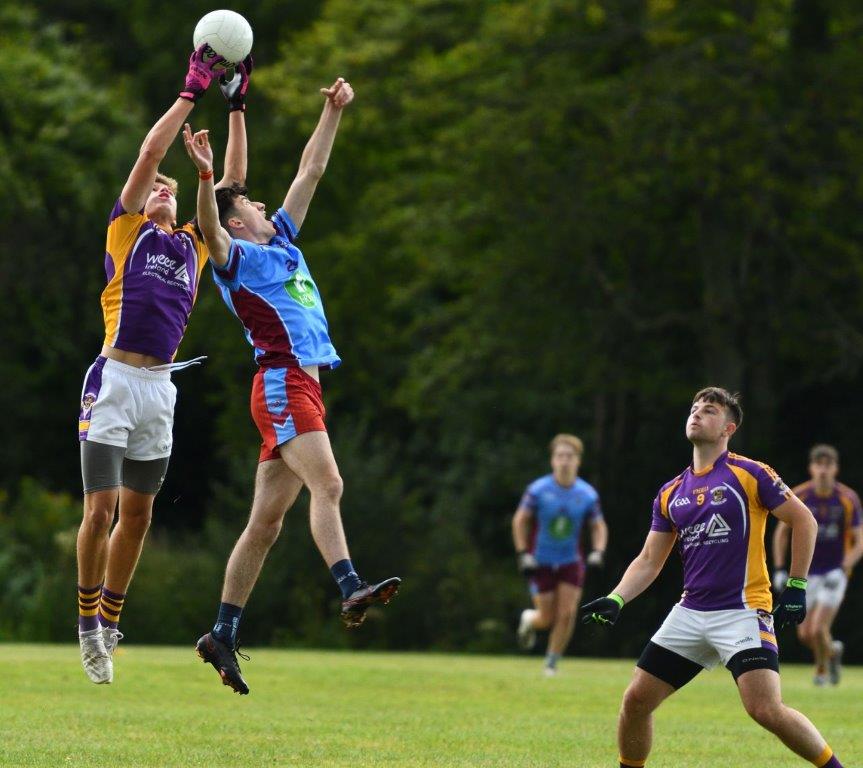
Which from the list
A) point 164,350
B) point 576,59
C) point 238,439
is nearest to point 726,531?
point 164,350

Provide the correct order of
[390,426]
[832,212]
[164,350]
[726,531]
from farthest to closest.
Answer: [390,426] → [832,212] → [164,350] → [726,531]

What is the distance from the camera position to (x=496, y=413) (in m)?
34.2

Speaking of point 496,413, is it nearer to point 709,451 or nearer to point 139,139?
point 139,139

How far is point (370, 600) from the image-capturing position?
859 centimetres

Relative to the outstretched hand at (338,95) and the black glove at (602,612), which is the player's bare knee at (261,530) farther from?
the outstretched hand at (338,95)

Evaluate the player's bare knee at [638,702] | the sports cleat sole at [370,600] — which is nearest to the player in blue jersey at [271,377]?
the sports cleat sole at [370,600]

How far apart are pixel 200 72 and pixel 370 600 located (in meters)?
3.08

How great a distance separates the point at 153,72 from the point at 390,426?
9.21m

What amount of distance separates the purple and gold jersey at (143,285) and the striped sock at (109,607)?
1.45m

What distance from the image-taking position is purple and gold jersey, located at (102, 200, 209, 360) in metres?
A: 9.71

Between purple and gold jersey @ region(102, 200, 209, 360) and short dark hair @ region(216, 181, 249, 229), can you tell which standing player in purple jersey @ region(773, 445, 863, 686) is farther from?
short dark hair @ region(216, 181, 249, 229)

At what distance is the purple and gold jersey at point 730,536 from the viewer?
329 inches

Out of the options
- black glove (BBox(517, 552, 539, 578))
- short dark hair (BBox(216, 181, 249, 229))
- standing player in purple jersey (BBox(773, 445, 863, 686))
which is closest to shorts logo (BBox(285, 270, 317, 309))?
short dark hair (BBox(216, 181, 249, 229))

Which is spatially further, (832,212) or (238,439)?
(238,439)
